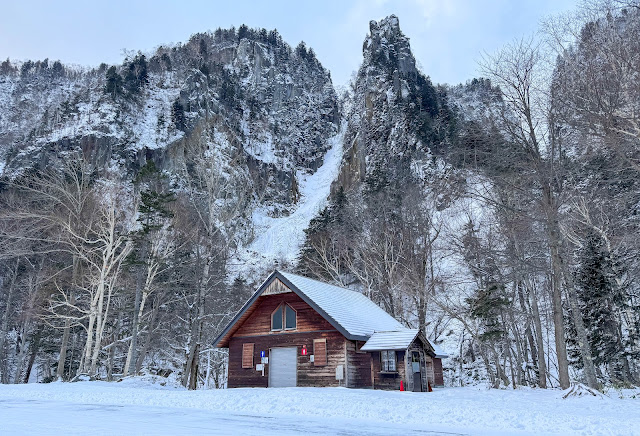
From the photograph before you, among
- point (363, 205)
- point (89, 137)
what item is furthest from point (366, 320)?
point (89, 137)

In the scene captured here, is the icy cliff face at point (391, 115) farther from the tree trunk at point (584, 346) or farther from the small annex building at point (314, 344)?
the tree trunk at point (584, 346)

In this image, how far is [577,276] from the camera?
29.4 m

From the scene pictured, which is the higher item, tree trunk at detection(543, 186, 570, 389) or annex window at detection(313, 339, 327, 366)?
tree trunk at detection(543, 186, 570, 389)

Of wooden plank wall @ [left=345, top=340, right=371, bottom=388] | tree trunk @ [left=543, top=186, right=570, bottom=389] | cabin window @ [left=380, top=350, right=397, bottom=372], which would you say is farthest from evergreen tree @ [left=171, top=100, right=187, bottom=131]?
tree trunk @ [left=543, top=186, right=570, bottom=389]

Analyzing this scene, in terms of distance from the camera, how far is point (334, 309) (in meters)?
22.8

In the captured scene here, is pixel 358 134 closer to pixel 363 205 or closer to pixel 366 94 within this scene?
pixel 366 94

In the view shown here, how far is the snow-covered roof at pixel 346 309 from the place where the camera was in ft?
71.4

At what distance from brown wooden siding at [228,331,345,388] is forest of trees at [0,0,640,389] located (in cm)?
257

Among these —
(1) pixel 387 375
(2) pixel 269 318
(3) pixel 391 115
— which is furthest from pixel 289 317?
(3) pixel 391 115

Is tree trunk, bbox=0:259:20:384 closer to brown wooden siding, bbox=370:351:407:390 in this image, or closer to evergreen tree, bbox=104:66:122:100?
brown wooden siding, bbox=370:351:407:390

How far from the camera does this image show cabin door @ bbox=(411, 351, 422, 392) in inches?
847

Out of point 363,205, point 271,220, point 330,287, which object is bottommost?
point 330,287

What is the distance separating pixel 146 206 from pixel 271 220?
5162 centimetres

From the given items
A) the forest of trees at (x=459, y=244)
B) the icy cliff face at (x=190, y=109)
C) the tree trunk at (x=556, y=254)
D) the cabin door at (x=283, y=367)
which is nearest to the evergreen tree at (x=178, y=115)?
the icy cliff face at (x=190, y=109)
